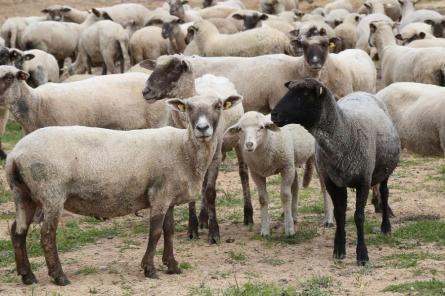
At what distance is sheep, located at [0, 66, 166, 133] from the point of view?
9.66 metres

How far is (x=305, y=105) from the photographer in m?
7.77

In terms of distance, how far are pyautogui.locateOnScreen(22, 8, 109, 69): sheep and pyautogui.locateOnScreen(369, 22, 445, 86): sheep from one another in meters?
7.86

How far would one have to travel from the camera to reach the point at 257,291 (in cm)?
688

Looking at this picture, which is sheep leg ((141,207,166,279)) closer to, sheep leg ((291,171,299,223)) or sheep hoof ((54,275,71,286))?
sheep hoof ((54,275,71,286))

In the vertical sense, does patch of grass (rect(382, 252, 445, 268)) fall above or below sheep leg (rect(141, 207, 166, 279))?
below

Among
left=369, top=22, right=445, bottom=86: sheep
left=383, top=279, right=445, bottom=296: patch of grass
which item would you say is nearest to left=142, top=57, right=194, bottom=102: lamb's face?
left=383, top=279, right=445, bottom=296: patch of grass

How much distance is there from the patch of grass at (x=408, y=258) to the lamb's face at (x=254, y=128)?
171 centimetres

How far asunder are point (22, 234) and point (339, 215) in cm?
286

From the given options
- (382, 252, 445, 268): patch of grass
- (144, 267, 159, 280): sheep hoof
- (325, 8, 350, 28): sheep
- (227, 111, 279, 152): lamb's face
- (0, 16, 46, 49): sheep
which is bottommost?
(325, 8, 350, 28): sheep

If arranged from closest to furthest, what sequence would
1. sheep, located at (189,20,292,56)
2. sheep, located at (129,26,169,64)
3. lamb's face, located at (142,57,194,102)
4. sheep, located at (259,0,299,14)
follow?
lamb's face, located at (142,57,194,102) < sheep, located at (189,20,292,56) < sheep, located at (129,26,169,64) < sheep, located at (259,0,299,14)

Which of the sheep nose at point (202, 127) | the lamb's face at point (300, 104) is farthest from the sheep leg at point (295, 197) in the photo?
the sheep nose at point (202, 127)

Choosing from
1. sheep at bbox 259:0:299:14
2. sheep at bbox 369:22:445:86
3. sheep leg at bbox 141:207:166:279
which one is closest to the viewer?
sheep leg at bbox 141:207:166:279

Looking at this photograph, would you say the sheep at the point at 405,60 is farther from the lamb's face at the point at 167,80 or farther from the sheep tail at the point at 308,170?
the lamb's face at the point at 167,80

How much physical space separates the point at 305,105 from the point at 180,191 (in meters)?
1.32
